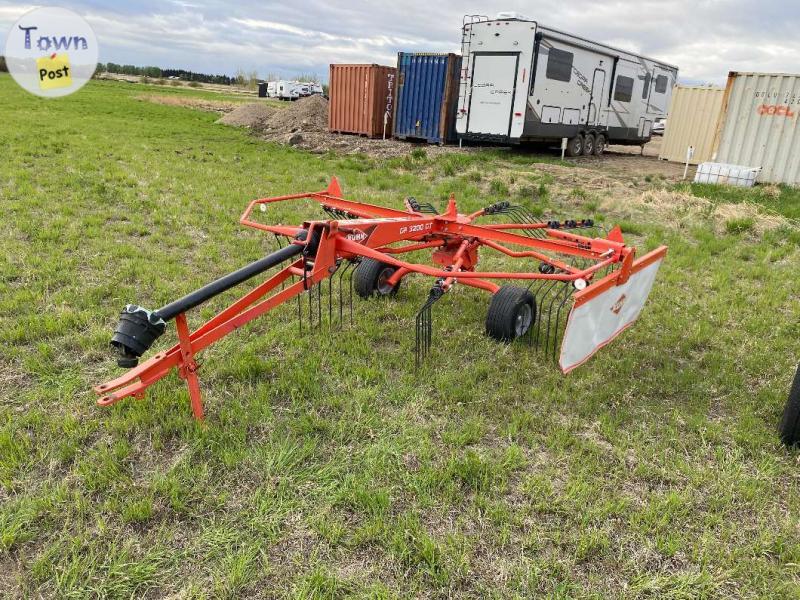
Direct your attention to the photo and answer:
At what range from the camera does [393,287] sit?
5414 millimetres

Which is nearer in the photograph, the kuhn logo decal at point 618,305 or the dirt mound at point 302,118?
the kuhn logo decal at point 618,305

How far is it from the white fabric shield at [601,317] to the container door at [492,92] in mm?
10727

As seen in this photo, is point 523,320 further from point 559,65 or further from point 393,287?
point 559,65

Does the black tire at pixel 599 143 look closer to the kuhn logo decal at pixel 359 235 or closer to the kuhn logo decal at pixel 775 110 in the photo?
the kuhn logo decal at pixel 775 110

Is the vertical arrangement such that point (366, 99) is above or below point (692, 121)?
below

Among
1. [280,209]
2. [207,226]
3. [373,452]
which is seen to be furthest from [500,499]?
[280,209]

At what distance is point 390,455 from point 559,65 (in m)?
13.7

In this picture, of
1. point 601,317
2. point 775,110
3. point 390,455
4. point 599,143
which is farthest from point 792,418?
point 599,143

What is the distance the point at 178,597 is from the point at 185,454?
2.89ft

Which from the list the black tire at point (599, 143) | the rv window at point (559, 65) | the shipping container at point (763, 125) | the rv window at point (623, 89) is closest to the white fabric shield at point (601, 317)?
the shipping container at point (763, 125)

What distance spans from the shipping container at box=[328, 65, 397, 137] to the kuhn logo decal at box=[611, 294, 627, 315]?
1501 centimetres

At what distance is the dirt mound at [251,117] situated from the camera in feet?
68.4

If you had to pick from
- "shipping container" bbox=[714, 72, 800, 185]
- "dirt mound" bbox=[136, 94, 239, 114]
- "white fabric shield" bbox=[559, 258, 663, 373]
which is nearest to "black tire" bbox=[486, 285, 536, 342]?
"white fabric shield" bbox=[559, 258, 663, 373]

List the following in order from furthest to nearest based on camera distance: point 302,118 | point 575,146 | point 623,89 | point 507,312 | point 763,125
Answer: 1. point 302,118
2. point 623,89
3. point 575,146
4. point 763,125
5. point 507,312
